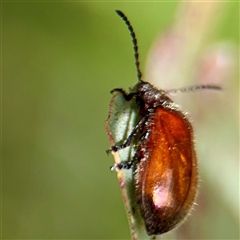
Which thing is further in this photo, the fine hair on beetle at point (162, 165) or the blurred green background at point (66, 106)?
the blurred green background at point (66, 106)

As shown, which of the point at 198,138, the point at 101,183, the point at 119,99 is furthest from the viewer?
the point at 101,183

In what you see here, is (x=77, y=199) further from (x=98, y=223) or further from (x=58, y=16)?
(x=58, y=16)

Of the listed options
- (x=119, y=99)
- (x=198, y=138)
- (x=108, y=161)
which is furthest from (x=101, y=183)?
(x=119, y=99)

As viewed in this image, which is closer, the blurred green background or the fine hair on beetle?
the fine hair on beetle


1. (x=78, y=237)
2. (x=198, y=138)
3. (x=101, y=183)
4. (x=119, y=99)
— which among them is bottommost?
(x=78, y=237)

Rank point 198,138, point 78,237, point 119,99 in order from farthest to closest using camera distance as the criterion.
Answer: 1. point 78,237
2. point 198,138
3. point 119,99
